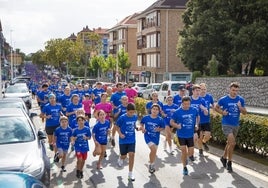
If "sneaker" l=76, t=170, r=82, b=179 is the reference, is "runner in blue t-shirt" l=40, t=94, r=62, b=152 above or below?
above

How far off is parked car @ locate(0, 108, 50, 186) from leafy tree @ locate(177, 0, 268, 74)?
2901 cm

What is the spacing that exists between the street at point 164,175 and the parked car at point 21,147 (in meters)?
1.28

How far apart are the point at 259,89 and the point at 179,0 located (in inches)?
1186

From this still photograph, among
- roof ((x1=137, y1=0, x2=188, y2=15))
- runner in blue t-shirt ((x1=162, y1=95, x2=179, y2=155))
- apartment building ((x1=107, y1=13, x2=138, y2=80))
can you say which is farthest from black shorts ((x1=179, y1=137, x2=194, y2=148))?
apartment building ((x1=107, y1=13, x2=138, y2=80))

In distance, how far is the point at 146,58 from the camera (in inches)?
2648

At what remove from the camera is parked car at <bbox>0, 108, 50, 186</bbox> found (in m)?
7.04

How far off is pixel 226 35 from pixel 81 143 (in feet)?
97.4

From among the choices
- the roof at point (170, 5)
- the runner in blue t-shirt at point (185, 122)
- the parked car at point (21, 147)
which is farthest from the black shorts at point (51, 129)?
the roof at point (170, 5)

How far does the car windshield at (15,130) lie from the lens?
8.52 meters

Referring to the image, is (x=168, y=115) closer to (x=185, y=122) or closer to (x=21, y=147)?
(x=185, y=122)

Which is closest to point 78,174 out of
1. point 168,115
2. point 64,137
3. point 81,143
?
point 81,143

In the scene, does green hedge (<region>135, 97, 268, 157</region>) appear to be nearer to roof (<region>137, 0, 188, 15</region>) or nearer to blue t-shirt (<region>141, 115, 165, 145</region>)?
blue t-shirt (<region>141, 115, 165, 145</region>)

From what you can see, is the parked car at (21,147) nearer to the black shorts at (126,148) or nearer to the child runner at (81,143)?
the child runner at (81,143)

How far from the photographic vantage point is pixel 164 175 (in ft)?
32.8
